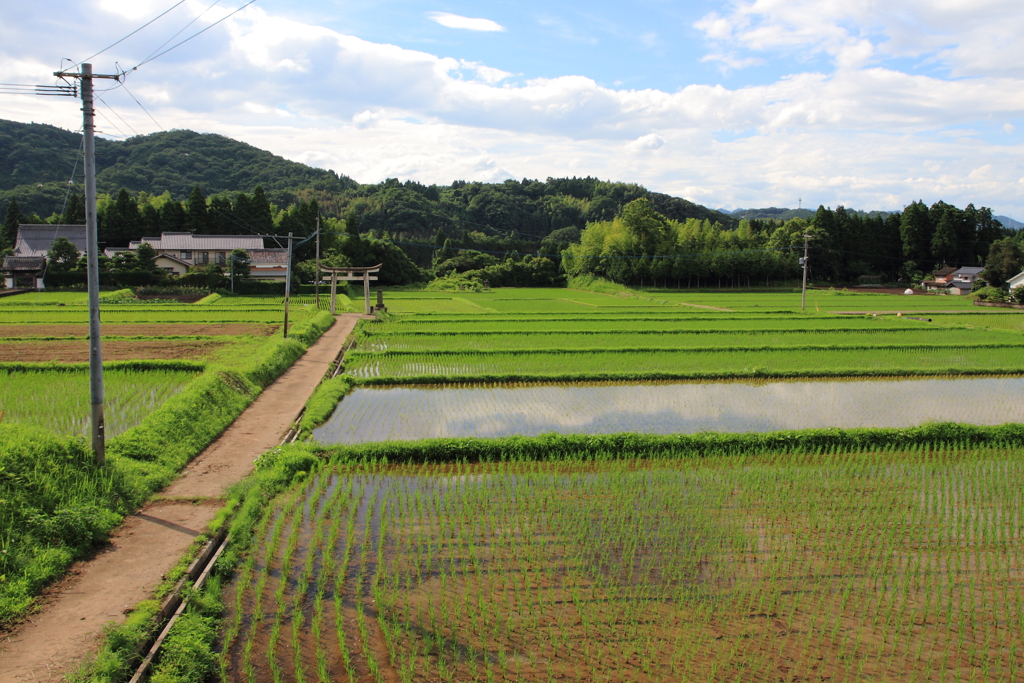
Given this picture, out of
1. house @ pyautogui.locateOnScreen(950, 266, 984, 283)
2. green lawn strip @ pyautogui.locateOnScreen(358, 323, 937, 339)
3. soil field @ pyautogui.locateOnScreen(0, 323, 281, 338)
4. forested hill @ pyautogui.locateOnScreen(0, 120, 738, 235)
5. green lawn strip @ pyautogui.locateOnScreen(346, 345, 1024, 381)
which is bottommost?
green lawn strip @ pyautogui.locateOnScreen(346, 345, 1024, 381)

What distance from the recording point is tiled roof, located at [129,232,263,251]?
170 feet

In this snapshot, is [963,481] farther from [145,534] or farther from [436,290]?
[436,290]

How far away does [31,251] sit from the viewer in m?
49.0

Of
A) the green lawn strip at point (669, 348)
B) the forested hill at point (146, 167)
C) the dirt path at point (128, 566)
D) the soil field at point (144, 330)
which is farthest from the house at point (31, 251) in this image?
the dirt path at point (128, 566)

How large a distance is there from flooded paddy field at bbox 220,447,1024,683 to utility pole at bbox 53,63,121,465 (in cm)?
258

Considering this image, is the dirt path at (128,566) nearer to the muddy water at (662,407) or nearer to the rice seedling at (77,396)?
the muddy water at (662,407)

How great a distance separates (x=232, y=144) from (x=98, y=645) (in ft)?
377

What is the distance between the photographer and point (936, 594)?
664 cm

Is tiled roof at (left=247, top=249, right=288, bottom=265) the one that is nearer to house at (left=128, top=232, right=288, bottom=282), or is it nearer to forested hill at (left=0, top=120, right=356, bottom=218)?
house at (left=128, top=232, right=288, bottom=282)

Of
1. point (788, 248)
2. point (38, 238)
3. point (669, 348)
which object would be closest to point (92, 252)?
point (669, 348)

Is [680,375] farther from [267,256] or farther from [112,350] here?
[267,256]

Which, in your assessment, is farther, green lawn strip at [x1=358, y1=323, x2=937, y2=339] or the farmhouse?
the farmhouse

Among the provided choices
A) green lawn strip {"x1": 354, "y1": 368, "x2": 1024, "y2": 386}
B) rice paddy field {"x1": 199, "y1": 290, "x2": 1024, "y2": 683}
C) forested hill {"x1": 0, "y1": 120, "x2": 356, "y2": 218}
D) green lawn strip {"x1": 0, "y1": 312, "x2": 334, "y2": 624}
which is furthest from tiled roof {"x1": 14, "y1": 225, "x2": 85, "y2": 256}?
green lawn strip {"x1": 0, "y1": 312, "x2": 334, "y2": 624}

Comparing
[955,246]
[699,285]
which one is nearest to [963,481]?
[699,285]
